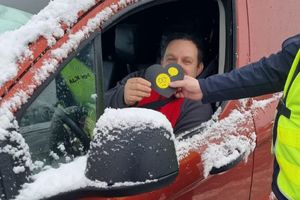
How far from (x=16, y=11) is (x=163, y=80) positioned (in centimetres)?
55

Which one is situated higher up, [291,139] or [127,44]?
[127,44]

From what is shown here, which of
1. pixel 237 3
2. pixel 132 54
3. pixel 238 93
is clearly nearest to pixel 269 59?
pixel 238 93

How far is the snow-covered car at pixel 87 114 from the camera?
1.60 m

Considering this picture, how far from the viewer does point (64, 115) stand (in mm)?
1820

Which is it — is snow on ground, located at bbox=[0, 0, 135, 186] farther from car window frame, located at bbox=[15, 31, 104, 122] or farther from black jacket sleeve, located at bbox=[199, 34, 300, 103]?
black jacket sleeve, located at bbox=[199, 34, 300, 103]

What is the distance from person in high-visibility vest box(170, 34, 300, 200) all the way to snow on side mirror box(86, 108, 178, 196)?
0.43m

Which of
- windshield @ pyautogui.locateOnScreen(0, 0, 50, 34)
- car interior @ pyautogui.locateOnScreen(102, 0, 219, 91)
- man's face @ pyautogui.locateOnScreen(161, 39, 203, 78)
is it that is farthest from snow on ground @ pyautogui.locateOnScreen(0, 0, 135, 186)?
car interior @ pyautogui.locateOnScreen(102, 0, 219, 91)

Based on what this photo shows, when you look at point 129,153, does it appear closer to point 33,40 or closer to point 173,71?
point 33,40

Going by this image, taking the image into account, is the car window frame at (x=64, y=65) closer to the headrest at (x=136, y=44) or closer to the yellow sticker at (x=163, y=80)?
the yellow sticker at (x=163, y=80)

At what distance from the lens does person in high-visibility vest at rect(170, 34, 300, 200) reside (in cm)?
180

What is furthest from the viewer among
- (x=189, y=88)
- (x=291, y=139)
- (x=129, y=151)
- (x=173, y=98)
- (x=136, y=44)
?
(x=136, y=44)

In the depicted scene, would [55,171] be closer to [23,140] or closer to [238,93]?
[23,140]

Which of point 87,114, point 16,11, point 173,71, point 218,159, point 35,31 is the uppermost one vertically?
point 16,11

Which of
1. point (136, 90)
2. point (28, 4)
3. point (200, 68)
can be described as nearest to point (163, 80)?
point (136, 90)
